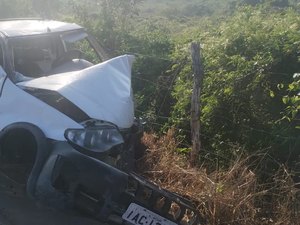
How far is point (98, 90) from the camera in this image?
3998 mm

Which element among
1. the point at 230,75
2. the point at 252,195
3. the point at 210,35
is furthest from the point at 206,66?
the point at 252,195

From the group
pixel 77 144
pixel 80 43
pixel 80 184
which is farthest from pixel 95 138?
pixel 80 43

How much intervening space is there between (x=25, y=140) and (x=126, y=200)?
1074mm

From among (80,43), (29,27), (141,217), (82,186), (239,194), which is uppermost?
(29,27)

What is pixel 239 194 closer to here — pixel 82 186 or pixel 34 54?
pixel 82 186

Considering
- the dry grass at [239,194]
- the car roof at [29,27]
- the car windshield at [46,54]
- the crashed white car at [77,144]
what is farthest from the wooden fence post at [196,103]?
the car roof at [29,27]

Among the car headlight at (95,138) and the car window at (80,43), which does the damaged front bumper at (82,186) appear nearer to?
the car headlight at (95,138)

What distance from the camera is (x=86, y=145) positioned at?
3.41 m

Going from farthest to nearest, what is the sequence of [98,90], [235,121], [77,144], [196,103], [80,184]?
[235,121] → [196,103] → [98,90] → [77,144] → [80,184]

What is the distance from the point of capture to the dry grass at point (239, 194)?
3969 mm

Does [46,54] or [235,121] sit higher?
[46,54]

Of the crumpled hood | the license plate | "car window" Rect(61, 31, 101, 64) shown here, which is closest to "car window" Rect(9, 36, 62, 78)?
"car window" Rect(61, 31, 101, 64)

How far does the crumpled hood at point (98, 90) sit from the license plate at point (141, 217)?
830 mm

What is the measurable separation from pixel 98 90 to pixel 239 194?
5.54 feet
